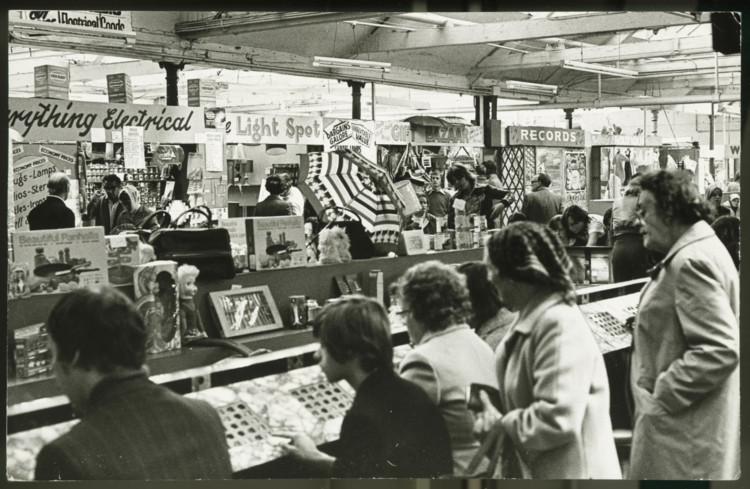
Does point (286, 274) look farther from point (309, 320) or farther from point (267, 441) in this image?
point (267, 441)

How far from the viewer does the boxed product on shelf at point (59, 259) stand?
337cm

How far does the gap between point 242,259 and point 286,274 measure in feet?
0.79

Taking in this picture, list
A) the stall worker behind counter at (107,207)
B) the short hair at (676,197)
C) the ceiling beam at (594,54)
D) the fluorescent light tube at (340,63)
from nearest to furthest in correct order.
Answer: the short hair at (676,197)
the stall worker behind counter at (107,207)
the fluorescent light tube at (340,63)
the ceiling beam at (594,54)

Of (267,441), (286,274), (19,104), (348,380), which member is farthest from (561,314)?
(19,104)

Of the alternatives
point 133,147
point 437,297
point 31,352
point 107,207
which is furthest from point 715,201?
point 133,147

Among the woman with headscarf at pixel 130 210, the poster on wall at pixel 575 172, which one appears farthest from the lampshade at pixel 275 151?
the poster on wall at pixel 575 172

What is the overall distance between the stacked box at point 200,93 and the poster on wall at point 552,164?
6033 millimetres

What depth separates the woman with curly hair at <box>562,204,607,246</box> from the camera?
12.3ft

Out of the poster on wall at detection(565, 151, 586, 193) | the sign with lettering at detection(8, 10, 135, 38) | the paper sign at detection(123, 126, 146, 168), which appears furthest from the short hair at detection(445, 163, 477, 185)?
the paper sign at detection(123, 126, 146, 168)

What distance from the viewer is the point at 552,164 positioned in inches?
211

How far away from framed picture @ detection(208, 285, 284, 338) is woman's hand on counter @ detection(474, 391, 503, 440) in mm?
1315

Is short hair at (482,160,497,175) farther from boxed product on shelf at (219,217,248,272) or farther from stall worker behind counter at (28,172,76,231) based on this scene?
stall worker behind counter at (28,172,76,231)

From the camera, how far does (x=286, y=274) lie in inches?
179

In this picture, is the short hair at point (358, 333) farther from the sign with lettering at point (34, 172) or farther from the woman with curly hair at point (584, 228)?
Answer: the sign with lettering at point (34, 172)
